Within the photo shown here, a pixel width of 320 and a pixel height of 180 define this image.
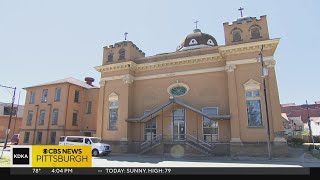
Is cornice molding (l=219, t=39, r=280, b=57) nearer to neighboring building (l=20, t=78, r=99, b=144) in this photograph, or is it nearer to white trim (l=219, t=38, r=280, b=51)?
white trim (l=219, t=38, r=280, b=51)

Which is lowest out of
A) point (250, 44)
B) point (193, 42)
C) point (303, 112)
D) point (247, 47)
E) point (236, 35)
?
point (303, 112)

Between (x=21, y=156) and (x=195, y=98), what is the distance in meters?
16.9

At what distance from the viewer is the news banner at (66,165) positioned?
235 inches

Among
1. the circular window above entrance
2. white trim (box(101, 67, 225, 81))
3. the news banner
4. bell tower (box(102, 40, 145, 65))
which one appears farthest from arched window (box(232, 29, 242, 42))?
the news banner

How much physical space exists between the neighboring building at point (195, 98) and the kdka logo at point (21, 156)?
45.2 feet

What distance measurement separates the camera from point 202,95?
22.6 m

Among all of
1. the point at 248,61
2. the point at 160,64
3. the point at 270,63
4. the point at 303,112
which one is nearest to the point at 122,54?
the point at 160,64

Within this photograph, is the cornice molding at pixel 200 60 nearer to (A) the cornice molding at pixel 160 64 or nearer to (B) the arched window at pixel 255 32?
(A) the cornice molding at pixel 160 64

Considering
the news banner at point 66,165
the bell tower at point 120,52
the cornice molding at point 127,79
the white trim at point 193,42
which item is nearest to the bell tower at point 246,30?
the white trim at point 193,42

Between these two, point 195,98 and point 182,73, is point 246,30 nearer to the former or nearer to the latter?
point 182,73

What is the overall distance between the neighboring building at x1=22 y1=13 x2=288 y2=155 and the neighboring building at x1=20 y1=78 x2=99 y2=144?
829 centimetres

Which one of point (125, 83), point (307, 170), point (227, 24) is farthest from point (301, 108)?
point (307, 170)

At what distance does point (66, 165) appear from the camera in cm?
708

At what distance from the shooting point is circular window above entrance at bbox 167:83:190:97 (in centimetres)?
2341
